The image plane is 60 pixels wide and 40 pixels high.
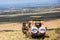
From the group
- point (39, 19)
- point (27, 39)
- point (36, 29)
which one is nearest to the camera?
point (36, 29)

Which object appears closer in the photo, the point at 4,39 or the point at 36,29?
the point at 36,29

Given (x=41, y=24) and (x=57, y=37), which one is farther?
(x=57, y=37)

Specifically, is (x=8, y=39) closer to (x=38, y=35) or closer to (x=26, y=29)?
(x=26, y=29)

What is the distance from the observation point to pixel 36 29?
11672mm

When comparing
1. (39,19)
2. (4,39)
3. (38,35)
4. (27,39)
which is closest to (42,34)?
(38,35)

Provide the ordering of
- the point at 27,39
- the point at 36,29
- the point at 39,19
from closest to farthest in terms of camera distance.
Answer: the point at 36,29 → the point at 39,19 → the point at 27,39

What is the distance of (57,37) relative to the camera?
14258 millimetres

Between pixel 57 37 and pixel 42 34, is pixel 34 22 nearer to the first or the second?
pixel 42 34

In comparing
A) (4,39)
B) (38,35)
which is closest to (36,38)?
(38,35)

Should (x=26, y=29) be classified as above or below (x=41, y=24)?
below

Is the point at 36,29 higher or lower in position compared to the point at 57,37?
higher

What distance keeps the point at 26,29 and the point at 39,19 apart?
1.78 m

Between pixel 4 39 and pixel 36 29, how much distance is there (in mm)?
2934

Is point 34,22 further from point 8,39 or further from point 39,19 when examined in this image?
point 8,39
